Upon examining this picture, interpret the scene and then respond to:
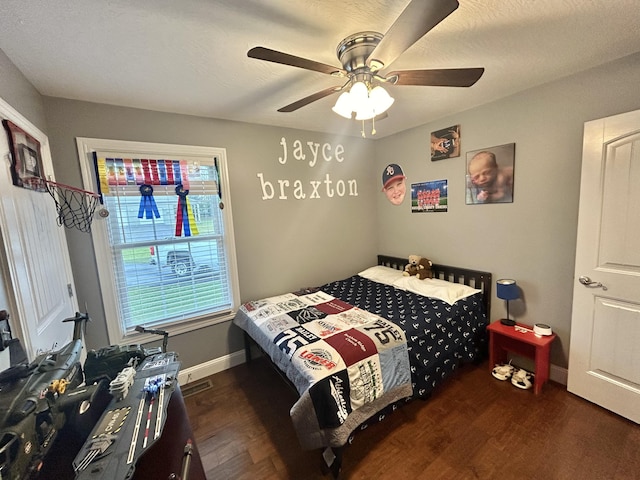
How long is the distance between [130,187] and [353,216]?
2320mm

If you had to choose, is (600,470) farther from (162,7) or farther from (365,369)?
(162,7)

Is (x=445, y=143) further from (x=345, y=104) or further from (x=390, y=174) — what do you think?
(x=345, y=104)

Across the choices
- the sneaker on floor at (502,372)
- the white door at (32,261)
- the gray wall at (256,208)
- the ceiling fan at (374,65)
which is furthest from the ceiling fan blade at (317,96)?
the sneaker on floor at (502,372)

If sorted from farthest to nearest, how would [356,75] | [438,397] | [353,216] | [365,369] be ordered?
[353,216] < [438,397] < [365,369] < [356,75]

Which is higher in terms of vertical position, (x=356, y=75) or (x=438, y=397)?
(x=356, y=75)

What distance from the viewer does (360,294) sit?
2.74m

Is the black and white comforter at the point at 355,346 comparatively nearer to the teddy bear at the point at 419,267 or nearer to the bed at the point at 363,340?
the bed at the point at 363,340

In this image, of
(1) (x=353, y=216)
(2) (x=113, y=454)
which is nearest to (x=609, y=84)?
(1) (x=353, y=216)

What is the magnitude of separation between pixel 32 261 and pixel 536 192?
11.1 ft

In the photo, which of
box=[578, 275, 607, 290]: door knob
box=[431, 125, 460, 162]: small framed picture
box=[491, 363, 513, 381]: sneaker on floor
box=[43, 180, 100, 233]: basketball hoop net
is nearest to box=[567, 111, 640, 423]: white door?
box=[578, 275, 607, 290]: door knob

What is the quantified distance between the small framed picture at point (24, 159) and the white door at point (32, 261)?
→ 0.10 feet

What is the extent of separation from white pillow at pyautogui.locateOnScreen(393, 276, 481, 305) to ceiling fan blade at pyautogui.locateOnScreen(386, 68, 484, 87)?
174 centimetres

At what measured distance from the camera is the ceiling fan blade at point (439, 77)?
1.28m

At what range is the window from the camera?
2.07m
